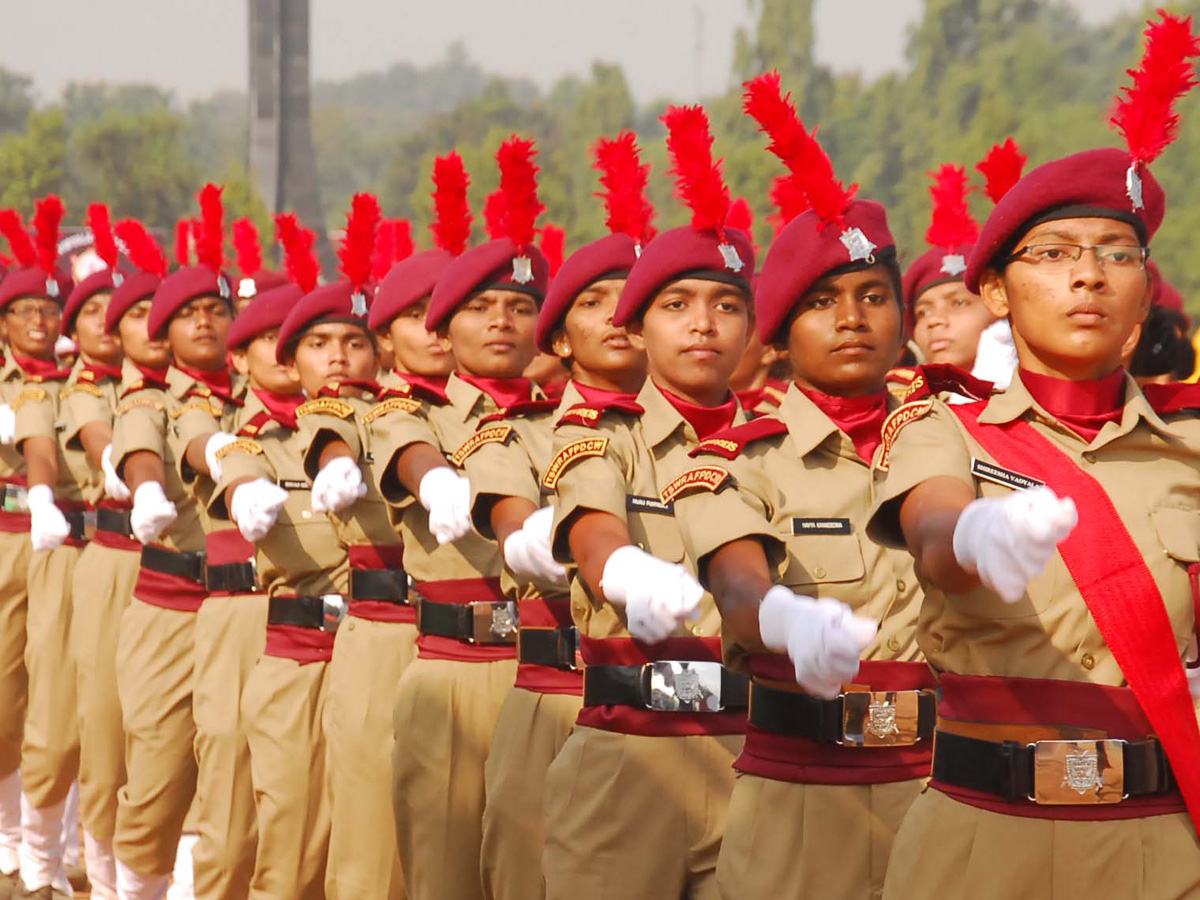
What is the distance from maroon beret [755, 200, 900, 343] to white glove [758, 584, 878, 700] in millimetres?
1488

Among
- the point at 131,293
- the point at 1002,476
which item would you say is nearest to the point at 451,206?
the point at 131,293

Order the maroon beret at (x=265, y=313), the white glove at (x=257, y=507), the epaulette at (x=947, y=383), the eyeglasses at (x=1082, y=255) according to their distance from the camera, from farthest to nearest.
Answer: the maroon beret at (x=265, y=313)
the white glove at (x=257, y=507)
the epaulette at (x=947, y=383)
the eyeglasses at (x=1082, y=255)

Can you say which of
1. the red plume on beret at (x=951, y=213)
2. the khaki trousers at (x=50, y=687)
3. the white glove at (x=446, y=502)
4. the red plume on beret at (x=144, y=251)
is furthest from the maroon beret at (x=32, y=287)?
the white glove at (x=446, y=502)

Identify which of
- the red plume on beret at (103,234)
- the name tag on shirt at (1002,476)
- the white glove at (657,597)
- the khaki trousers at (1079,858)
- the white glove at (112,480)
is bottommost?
the khaki trousers at (1079,858)

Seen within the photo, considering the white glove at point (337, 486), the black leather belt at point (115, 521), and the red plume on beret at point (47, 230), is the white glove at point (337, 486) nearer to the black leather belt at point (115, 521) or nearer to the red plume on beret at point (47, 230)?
the black leather belt at point (115, 521)

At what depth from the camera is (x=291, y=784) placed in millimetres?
8039

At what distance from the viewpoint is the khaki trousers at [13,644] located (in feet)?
36.3

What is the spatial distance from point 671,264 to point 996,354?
2.13 meters

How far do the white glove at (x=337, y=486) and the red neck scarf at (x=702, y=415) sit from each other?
187cm

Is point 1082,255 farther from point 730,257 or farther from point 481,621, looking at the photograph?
point 481,621

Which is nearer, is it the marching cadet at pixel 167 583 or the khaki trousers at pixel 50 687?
the marching cadet at pixel 167 583

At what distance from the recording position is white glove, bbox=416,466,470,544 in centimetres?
609

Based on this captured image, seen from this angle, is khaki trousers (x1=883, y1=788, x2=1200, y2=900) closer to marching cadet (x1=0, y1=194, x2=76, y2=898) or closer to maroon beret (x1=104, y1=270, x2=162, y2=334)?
marching cadet (x1=0, y1=194, x2=76, y2=898)

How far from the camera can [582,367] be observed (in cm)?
621
